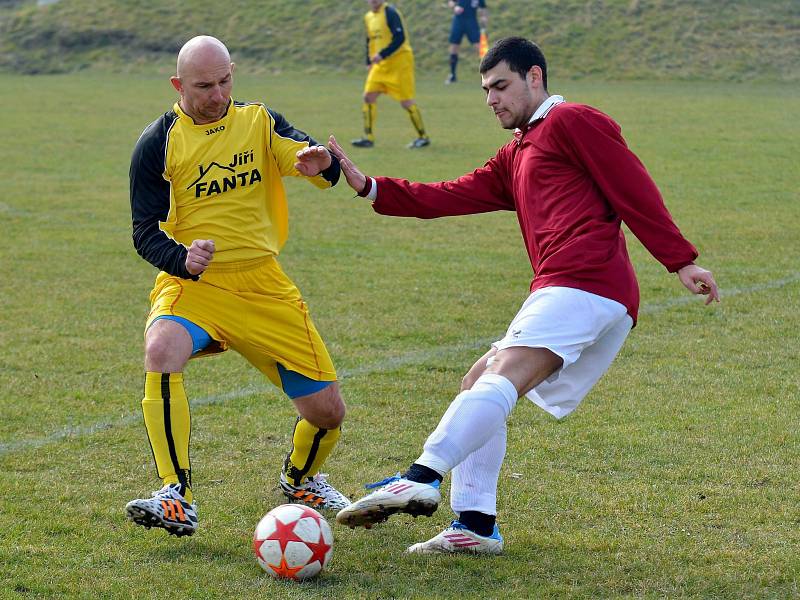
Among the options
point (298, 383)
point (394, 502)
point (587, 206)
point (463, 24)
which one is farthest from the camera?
point (463, 24)

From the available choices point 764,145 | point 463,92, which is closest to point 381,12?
point 764,145

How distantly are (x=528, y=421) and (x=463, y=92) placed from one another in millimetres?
20906

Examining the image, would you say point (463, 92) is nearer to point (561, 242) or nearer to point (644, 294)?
point (644, 294)

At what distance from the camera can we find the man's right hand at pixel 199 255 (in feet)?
15.4

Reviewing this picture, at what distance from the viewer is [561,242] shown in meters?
4.56

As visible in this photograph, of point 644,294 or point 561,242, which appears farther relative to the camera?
point 644,294

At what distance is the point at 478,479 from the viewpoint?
4707 mm

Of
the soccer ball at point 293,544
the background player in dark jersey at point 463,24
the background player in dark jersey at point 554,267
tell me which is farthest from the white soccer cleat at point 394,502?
the background player in dark jersey at point 463,24

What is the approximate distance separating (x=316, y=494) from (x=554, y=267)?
5.09 ft

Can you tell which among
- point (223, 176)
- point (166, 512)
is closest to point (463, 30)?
point (223, 176)

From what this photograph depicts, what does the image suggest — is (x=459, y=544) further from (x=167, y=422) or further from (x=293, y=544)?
(x=167, y=422)

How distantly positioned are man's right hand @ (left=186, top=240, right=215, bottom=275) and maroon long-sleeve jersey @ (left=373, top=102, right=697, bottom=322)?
49.7 inches

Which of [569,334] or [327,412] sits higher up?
[569,334]

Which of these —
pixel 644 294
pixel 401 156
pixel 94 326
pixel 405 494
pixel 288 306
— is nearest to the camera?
pixel 405 494
